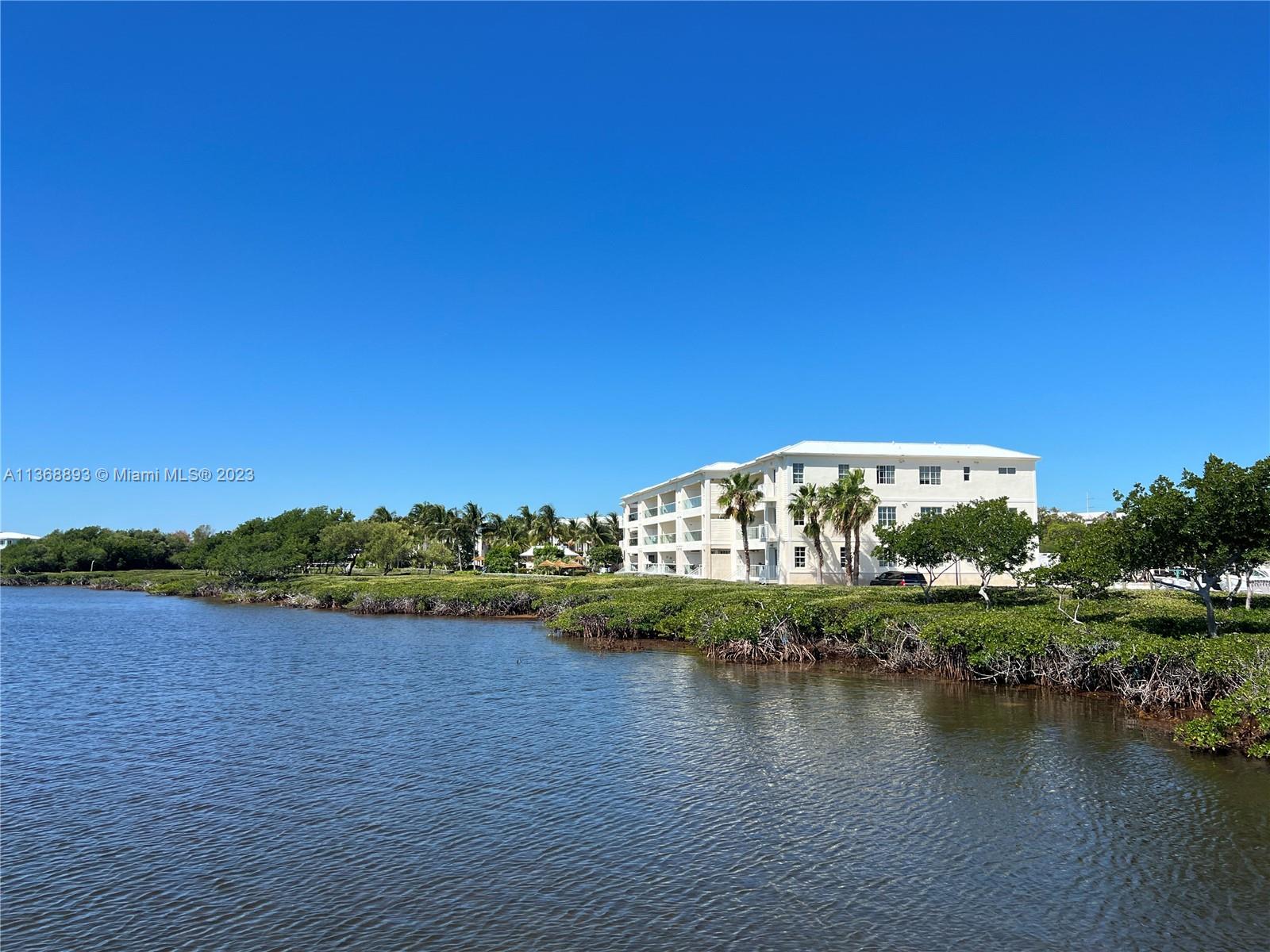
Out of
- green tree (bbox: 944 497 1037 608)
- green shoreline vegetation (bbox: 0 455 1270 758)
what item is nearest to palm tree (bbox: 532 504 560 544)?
green shoreline vegetation (bbox: 0 455 1270 758)

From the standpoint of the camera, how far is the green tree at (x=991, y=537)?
115ft

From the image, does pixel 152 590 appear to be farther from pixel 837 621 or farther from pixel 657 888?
pixel 657 888

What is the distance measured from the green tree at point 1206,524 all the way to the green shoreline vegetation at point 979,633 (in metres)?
1.98

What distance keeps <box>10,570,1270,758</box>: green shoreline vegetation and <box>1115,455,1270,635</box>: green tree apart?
198cm

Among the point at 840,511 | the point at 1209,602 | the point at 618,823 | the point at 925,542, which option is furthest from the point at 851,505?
the point at 618,823

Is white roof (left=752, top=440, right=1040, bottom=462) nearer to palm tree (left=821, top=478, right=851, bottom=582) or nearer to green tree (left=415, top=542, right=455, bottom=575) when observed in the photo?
palm tree (left=821, top=478, right=851, bottom=582)

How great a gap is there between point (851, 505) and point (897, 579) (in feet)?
→ 20.7

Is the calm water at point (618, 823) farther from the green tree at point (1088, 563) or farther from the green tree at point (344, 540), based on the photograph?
the green tree at point (344, 540)

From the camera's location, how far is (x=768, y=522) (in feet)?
207

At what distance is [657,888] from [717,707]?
12897 mm

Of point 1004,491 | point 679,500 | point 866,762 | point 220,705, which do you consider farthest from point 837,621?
point 679,500

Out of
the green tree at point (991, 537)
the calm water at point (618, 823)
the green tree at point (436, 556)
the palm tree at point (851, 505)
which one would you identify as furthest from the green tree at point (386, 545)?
the green tree at point (991, 537)

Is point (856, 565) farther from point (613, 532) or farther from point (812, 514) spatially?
point (613, 532)

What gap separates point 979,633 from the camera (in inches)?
1077
